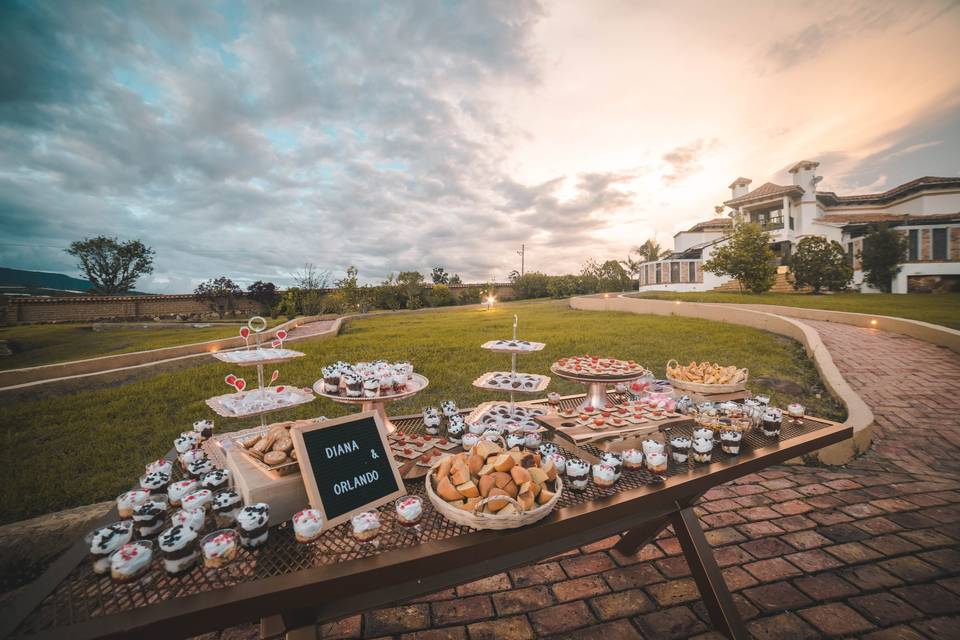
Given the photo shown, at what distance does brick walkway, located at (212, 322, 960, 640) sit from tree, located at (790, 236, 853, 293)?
21.7m

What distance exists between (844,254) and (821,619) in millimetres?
25754

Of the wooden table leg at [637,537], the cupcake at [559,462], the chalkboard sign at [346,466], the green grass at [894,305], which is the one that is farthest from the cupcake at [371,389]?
the green grass at [894,305]

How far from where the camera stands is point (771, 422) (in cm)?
226

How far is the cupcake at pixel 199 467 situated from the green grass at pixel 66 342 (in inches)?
352

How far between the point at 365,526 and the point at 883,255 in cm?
2819

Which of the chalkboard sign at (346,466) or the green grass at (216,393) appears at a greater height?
the chalkboard sign at (346,466)

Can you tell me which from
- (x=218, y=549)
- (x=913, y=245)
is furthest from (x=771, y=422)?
(x=913, y=245)

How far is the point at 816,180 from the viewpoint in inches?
1011

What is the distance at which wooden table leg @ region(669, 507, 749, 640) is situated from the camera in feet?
6.35

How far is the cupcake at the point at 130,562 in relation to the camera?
3.80ft

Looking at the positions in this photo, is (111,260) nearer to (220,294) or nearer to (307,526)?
(220,294)

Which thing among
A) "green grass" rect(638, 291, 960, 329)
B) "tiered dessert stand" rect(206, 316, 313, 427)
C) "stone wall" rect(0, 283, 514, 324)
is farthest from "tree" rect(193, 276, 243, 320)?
"green grass" rect(638, 291, 960, 329)

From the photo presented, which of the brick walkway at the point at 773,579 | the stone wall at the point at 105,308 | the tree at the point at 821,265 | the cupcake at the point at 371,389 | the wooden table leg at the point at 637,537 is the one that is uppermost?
the tree at the point at 821,265

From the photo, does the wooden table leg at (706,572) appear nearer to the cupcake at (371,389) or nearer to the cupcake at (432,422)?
the cupcake at (432,422)
